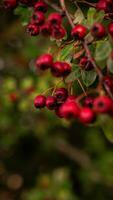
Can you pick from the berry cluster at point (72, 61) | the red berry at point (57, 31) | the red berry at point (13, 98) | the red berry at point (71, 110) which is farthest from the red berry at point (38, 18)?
the red berry at point (13, 98)

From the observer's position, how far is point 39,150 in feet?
22.8

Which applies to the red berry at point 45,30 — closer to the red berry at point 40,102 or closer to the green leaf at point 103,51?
the green leaf at point 103,51

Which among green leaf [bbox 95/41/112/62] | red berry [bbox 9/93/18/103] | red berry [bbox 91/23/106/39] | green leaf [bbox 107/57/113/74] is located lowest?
red berry [bbox 9/93/18/103]

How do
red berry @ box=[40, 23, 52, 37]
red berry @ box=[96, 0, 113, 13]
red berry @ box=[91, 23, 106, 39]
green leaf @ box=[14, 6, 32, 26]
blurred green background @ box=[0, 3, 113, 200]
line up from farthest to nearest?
1. blurred green background @ box=[0, 3, 113, 200]
2. green leaf @ box=[14, 6, 32, 26]
3. red berry @ box=[96, 0, 113, 13]
4. red berry @ box=[40, 23, 52, 37]
5. red berry @ box=[91, 23, 106, 39]

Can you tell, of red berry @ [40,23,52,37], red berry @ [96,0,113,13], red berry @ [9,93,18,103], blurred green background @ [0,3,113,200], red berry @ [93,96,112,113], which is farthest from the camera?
blurred green background @ [0,3,113,200]

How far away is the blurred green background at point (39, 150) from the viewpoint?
5.34 meters

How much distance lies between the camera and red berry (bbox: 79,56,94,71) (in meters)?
1.73

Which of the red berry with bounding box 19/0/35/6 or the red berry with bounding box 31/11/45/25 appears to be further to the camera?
the red berry with bounding box 19/0/35/6

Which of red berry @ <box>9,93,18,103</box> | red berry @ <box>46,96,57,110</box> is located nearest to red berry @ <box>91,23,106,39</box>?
red berry @ <box>46,96,57,110</box>

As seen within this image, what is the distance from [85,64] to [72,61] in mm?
152

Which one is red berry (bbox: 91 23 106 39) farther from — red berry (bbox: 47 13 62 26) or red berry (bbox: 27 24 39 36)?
red berry (bbox: 27 24 39 36)

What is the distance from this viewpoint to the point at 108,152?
20.9ft

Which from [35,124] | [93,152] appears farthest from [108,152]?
[35,124]

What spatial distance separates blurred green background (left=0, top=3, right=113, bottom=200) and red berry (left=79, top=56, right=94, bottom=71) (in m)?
3.12
